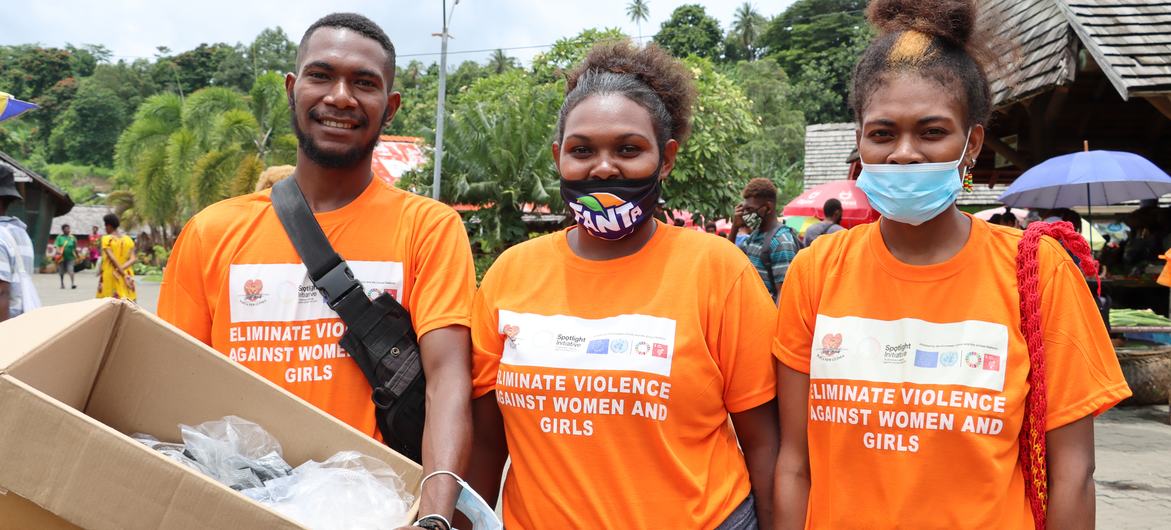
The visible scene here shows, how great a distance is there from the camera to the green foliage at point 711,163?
746 inches

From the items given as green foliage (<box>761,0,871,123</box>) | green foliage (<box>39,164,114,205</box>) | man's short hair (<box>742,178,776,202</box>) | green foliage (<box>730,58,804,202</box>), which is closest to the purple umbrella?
man's short hair (<box>742,178,776,202</box>)

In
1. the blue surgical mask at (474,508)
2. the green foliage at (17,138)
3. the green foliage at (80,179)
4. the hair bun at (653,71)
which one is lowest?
the green foliage at (80,179)

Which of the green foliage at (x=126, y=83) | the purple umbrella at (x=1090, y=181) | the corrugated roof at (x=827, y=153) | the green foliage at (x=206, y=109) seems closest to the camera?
the purple umbrella at (x=1090, y=181)

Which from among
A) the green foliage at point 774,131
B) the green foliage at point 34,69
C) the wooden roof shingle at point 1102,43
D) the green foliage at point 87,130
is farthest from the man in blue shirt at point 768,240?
the green foliage at point 34,69

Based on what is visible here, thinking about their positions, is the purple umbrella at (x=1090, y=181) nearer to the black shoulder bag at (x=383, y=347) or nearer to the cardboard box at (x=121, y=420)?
the black shoulder bag at (x=383, y=347)

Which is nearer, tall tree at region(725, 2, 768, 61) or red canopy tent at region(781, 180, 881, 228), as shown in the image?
red canopy tent at region(781, 180, 881, 228)

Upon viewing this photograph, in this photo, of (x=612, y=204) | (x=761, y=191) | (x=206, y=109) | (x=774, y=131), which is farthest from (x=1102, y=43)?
(x=774, y=131)

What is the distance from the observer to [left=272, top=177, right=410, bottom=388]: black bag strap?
2.26 metres

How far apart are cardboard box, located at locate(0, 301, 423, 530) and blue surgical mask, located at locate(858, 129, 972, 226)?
50.0 inches

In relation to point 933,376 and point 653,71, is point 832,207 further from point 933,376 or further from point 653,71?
point 933,376

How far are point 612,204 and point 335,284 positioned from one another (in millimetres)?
736

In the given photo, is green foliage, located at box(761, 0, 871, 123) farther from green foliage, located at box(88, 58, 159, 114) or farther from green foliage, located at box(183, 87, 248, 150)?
green foliage, located at box(88, 58, 159, 114)

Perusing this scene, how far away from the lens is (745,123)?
2053cm

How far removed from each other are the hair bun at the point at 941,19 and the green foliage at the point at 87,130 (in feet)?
266
